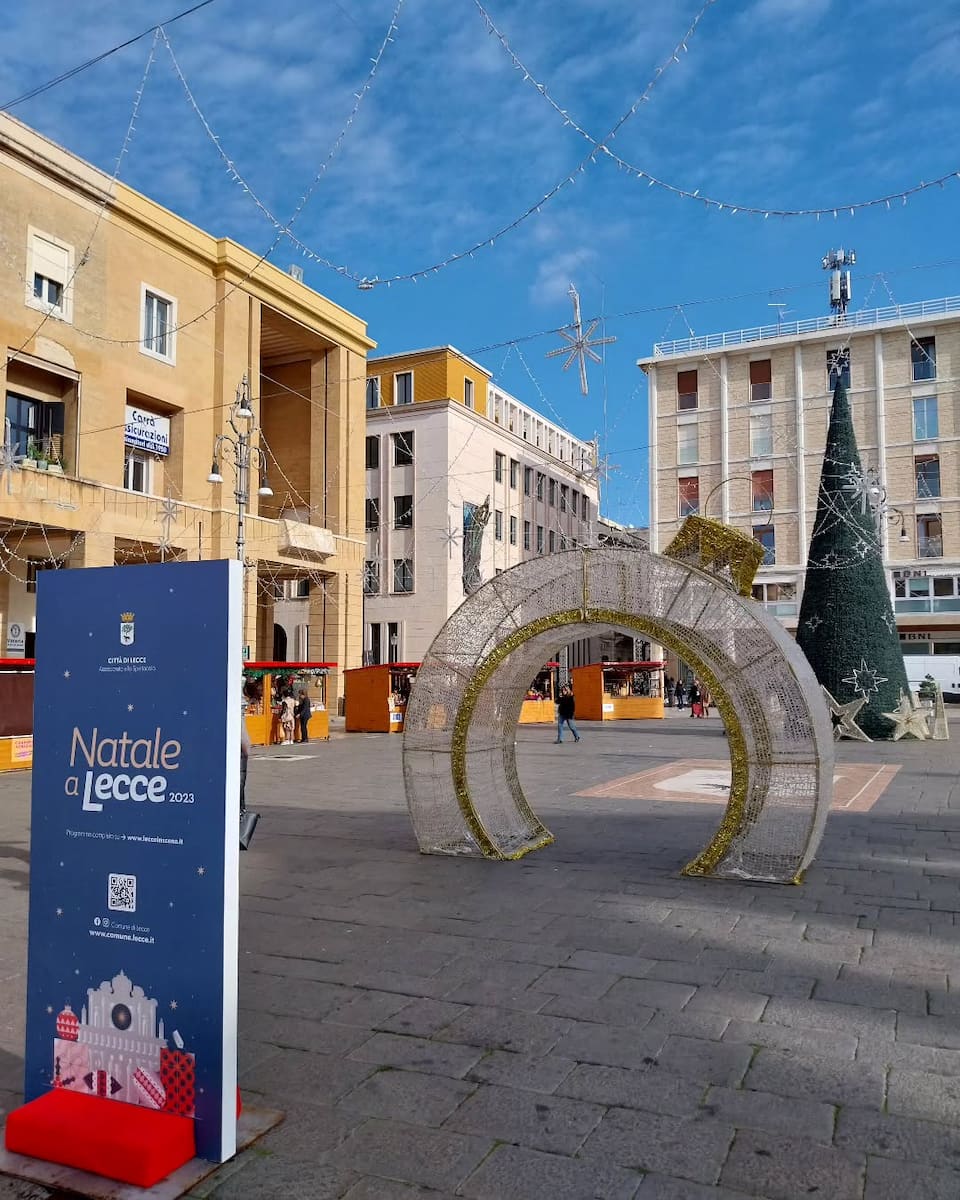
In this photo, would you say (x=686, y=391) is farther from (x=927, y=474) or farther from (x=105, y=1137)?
(x=105, y=1137)

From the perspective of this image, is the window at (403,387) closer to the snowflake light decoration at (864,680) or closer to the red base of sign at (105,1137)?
the snowflake light decoration at (864,680)

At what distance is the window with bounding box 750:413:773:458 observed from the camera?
4800cm

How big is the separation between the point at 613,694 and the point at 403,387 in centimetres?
1979

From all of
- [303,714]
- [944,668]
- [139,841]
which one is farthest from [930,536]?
[139,841]

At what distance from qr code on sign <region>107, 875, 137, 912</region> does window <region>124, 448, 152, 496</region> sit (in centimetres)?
2694

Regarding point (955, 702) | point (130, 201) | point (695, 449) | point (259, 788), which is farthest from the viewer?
point (695, 449)

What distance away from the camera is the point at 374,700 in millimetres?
30250

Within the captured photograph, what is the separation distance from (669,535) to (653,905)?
143 ft

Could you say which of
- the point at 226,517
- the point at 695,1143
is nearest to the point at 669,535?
the point at 226,517

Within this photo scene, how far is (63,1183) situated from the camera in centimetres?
352

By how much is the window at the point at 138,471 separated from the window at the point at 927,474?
33.9 m

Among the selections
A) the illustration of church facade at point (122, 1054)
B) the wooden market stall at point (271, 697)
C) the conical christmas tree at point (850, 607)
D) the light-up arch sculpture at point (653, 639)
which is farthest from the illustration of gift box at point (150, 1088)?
the conical christmas tree at point (850, 607)

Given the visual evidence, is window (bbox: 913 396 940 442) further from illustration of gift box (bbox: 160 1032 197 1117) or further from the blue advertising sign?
illustration of gift box (bbox: 160 1032 197 1117)

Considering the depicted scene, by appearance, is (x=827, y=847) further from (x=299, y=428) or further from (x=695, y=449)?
(x=695, y=449)
